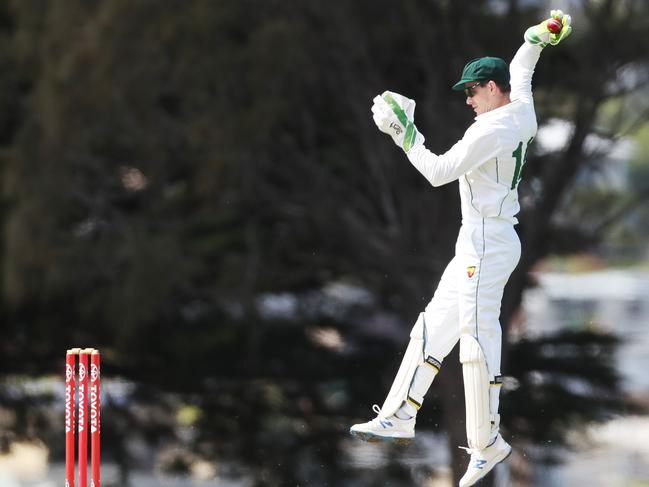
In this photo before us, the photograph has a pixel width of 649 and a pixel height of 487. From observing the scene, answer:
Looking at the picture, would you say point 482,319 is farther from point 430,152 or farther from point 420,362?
point 430,152

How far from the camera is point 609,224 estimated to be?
1234cm

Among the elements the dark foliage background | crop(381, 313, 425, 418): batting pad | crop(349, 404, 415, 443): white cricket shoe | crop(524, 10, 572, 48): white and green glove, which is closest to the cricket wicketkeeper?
crop(524, 10, 572, 48): white and green glove

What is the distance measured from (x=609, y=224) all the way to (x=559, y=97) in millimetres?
1294

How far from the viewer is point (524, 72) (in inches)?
201

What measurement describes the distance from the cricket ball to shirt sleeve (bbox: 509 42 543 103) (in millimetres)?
113

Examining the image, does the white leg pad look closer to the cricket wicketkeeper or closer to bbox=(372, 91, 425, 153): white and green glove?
the cricket wicketkeeper

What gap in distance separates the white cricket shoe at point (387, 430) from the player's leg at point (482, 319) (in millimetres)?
264

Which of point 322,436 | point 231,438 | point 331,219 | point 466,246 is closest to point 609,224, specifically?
point 331,219

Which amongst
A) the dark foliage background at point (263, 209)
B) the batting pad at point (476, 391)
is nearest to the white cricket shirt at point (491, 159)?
the batting pad at point (476, 391)

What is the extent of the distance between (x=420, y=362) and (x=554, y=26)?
1.39m

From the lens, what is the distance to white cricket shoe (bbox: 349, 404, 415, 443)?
16.8ft

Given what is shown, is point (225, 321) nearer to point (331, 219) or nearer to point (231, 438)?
point (231, 438)

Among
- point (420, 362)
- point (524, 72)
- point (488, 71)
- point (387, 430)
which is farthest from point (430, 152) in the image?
point (387, 430)

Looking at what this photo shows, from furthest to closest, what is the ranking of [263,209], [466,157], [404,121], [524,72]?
[263,209] < [524,72] < [404,121] < [466,157]
